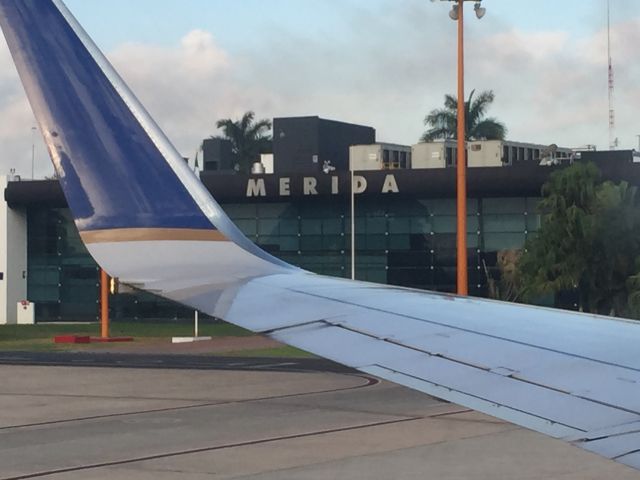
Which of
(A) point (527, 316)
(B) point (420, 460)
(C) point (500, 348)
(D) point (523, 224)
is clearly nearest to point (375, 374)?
(C) point (500, 348)

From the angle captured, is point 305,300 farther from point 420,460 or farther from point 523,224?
point 523,224

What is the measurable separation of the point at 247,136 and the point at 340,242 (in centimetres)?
4691

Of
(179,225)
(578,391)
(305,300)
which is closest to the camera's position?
(578,391)

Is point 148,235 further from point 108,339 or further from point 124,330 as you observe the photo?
point 124,330

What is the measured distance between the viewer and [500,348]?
4953 millimetres

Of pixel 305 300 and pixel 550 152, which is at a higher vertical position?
pixel 550 152

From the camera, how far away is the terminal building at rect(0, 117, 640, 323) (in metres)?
52.5

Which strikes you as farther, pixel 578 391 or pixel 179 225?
pixel 179 225

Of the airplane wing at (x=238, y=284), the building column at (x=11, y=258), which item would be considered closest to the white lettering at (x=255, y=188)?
the building column at (x=11, y=258)

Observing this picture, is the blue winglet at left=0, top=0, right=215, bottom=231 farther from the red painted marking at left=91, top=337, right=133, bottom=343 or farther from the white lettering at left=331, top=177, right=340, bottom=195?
the white lettering at left=331, top=177, right=340, bottom=195

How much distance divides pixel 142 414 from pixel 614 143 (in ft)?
168

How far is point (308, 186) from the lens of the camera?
54.2 metres

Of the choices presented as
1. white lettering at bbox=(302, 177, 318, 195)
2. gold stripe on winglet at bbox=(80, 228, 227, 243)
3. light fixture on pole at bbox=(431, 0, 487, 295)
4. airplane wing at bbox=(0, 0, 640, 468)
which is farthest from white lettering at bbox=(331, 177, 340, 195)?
gold stripe on winglet at bbox=(80, 228, 227, 243)

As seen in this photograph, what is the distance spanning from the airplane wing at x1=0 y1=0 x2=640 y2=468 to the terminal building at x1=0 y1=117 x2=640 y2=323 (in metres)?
42.6
